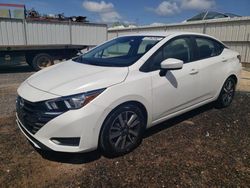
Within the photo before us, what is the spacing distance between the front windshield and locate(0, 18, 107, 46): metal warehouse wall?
8210 millimetres

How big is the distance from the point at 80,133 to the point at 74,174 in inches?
21.2

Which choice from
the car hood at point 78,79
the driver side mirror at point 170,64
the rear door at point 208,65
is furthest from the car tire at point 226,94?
the car hood at point 78,79

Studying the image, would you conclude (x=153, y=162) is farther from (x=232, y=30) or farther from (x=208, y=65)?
(x=232, y=30)

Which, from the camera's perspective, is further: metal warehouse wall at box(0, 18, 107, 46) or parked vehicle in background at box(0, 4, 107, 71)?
metal warehouse wall at box(0, 18, 107, 46)

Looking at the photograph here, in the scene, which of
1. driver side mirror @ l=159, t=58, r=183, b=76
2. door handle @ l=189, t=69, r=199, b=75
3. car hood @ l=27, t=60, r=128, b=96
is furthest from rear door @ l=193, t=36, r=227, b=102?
car hood @ l=27, t=60, r=128, b=96

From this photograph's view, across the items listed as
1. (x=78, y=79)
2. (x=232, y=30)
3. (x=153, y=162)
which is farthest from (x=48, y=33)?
(x=153, y=162)

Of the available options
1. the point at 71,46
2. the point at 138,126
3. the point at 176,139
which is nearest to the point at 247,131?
the point at 176,139

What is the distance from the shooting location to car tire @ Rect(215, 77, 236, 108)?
4953 millimetres

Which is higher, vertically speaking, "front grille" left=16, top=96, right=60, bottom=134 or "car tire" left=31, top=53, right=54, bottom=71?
"front grille" left=16, top=96, right=60, bottom=134

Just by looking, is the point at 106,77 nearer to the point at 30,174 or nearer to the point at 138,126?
the point at 138,126

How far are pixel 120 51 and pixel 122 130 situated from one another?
1.86 metres

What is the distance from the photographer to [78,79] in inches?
118

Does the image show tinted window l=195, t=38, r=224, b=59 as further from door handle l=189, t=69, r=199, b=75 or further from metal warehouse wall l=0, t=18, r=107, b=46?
metal warehouse wall l=0, t=18, r=107, b=46

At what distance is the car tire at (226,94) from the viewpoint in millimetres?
4953
